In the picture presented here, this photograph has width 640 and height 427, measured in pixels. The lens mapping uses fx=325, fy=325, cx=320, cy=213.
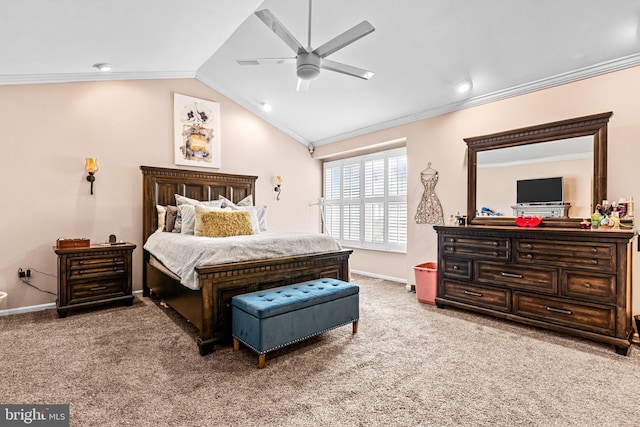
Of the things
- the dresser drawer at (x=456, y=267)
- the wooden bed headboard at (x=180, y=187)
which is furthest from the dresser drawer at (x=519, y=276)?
the wooden bed headboard at (x=180, y=187)

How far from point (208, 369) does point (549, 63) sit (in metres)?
4.20

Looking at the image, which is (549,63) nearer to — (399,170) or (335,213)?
(399,170)

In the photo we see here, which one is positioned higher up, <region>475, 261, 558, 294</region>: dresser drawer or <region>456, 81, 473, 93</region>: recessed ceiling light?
<region>456, 81, 473, 93</region>: recessed ceiling light

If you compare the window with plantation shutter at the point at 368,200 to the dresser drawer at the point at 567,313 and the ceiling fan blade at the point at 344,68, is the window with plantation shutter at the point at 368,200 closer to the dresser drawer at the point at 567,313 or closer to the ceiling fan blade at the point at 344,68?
the dresser drawer at the point at 567,313

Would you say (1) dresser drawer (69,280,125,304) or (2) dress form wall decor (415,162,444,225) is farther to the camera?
(2) dress form wall decor (415,162,444,225)

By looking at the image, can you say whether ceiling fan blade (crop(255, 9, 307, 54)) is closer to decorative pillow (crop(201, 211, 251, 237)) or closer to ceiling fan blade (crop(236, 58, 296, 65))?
ceiling fan blade (crop(236, 58, 296, 65))

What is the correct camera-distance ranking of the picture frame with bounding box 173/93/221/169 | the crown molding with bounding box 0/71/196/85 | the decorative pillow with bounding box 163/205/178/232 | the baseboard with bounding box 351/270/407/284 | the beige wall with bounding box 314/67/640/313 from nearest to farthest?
the beige wall with bounding box 314/67/640/313, the crown molding with bounding box 0/71/196/85, the decorative pillow with bounding box 163/205/178/232, the picture frame with bounding box 173/93/221/169, the baseboard with bounding box 351/270/407/284

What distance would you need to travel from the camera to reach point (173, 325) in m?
3.32

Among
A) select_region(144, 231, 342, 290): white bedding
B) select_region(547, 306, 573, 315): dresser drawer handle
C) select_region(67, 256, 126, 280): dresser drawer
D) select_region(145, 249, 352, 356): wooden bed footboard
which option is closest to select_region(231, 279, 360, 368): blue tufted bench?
select_region(145, 249, 352, 356): wooden bed footboard

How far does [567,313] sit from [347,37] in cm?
310

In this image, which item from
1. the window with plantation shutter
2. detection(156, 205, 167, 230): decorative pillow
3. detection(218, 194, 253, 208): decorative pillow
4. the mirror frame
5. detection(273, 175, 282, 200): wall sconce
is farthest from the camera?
detection(273, 175, 282, 200): wall sconce

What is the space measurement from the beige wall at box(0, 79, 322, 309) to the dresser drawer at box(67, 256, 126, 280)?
0.61m

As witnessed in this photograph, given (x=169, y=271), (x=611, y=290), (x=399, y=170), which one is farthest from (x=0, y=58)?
(x=611, y=290)

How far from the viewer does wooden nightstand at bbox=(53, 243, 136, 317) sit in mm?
3531
